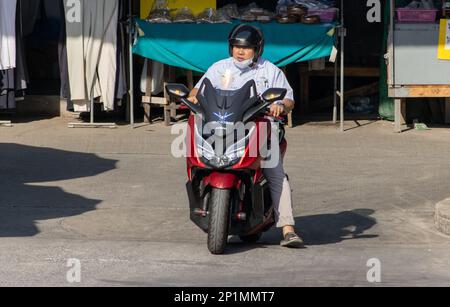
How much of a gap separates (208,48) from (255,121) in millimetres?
5965

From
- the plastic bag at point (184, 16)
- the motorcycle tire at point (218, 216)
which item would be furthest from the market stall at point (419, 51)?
the motorcycle tire at point (218, 216)

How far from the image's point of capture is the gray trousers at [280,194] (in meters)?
7.74

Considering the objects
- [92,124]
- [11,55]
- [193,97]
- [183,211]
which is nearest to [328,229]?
[183,211]

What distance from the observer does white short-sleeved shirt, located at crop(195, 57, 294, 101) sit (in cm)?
785

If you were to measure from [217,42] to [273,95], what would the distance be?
5.99 meters

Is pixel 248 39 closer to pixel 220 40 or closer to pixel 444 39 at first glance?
pixel 220 40

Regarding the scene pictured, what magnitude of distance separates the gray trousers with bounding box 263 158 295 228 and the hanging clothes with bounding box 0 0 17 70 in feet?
21.8

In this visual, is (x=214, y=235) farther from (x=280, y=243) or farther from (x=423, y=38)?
(x=423, y=38)

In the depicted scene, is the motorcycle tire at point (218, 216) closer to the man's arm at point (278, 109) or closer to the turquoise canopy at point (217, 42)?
the man's arm at point (278, 109)

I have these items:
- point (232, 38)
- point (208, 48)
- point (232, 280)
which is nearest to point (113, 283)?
point (232, 280)

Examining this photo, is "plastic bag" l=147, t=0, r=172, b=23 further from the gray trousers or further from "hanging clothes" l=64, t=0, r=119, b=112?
the gray trousers

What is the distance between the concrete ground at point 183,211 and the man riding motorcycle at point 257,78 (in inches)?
9.2

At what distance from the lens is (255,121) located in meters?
7.49

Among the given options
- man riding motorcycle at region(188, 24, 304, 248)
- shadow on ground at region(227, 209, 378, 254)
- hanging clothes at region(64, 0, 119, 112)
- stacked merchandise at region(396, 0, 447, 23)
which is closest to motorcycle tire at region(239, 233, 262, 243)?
shadow on ground at region(227, 209, 378, 254)
